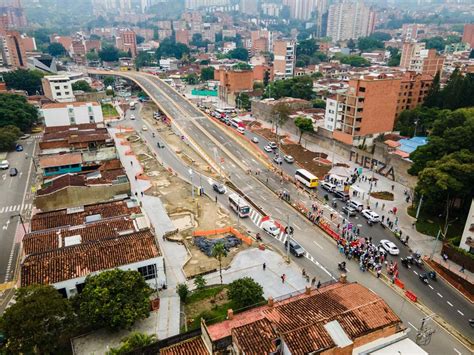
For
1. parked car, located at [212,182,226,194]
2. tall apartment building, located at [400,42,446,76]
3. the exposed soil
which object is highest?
tall apartment building, located at [400,42,446,76]

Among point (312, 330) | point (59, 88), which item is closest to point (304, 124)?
point (312, 330)

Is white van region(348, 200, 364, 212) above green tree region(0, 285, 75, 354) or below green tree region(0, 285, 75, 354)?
below

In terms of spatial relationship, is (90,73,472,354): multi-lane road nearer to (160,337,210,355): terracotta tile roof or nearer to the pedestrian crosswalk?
(160,337,210,355): terracotta tile roof

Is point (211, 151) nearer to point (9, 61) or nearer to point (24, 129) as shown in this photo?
point (24, 129)

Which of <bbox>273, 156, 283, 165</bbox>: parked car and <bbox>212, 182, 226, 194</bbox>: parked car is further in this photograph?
<bbox>273, 156, 283, 165</bbox>: parked car

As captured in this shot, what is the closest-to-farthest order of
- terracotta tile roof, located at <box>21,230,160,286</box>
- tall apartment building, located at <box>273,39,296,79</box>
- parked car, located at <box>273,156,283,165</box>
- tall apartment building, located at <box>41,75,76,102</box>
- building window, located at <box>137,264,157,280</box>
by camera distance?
terracotta tile roof, located at <box>21,230,160,286</box>
building window, located at <box>137,264,157,280</box>
parked car, located at <box>273,156,283,165</box>
tall apartment building, located at <box>41,75,76,102</box>
tall apartment building, located at <box>273,39,296,79</box>

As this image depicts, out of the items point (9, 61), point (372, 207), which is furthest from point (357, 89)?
point (9, 61)

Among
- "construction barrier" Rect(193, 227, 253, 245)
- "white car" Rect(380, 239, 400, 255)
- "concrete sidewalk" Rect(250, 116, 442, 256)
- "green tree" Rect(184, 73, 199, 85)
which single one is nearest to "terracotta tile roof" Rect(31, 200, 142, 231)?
"construction barrier" Rect(193, 227, 253, 245)
